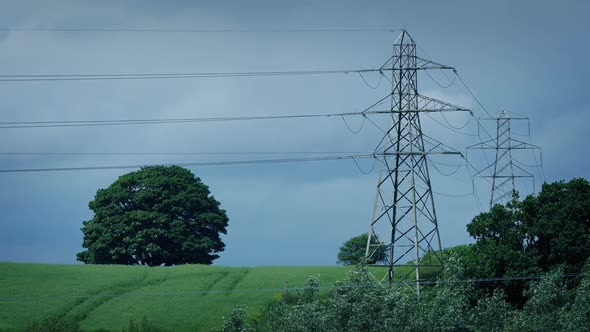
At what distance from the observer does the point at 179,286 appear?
8238 centimetres

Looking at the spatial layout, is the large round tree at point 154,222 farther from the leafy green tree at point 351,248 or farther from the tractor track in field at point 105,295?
the leafy green tree at point 351,248

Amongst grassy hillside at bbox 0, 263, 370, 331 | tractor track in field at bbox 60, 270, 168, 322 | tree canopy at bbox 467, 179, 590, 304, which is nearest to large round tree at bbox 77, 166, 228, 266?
grassy hillside at bbox 0, 263, 370, 331

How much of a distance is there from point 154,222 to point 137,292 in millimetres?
18033

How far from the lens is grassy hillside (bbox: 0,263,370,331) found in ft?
238

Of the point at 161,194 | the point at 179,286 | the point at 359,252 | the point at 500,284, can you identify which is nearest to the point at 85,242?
the point at 161,194

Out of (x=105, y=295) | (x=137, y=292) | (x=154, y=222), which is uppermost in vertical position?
(x=154, y=222)

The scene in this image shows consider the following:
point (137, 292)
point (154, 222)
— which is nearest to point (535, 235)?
point (137, 292)

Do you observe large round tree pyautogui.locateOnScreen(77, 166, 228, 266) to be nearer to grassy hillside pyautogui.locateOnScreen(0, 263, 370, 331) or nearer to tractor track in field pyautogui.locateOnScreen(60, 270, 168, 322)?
grassy hillside pyautogui.locateOnScreen(0, 263, 370, 331)

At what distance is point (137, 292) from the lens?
80750mm

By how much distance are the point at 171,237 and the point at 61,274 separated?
14001 millimetres

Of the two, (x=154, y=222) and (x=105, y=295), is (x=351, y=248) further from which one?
(x=105, y=295)

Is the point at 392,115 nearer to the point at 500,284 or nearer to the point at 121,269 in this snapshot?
the point at 500,284

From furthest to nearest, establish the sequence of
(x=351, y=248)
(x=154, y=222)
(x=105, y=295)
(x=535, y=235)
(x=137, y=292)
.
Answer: (x=351, y=248) < (x=154, y=222) < (x=137, y=292) < (x=105, y=295) < (x=535, y=235)

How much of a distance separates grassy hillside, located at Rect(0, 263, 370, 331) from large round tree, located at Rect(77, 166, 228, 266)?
7113 mm
